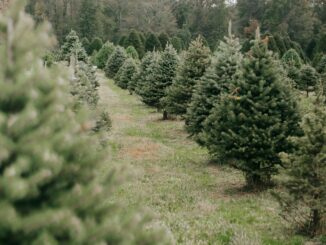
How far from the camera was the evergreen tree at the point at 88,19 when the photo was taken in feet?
279

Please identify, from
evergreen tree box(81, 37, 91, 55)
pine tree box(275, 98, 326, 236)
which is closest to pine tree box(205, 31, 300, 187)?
pine tree box(275, 98, 326, 236)

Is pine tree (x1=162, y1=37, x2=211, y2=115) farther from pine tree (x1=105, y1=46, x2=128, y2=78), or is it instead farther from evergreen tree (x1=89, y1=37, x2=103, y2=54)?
evergreen tree (x1=89, y1=37, x2=103, y2=54)

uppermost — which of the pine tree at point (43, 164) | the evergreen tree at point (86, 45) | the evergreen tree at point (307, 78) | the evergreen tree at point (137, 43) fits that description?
the pine tree at point (43, 164)

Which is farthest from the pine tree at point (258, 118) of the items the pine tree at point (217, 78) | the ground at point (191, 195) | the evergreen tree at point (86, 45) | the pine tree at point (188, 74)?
the evergreen tree at point (86, 45)

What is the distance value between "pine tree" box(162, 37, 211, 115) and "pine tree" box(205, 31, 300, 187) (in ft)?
30.5

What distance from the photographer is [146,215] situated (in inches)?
177

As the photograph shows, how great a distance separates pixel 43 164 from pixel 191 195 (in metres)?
11.2

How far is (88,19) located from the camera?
85562 mm

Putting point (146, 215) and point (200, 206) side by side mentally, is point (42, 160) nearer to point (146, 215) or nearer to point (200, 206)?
point (146, 215)

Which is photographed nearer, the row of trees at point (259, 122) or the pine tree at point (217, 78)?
the row of trees at point (259, 122)

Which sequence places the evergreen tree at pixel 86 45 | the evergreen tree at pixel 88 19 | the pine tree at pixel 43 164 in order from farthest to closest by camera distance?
the evergreen tree at pixel 88 19 → the evergreen tree at pixel 86 45 → the pine tree at pixel 43 164

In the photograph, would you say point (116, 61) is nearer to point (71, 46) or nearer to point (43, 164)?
point (71, 46)

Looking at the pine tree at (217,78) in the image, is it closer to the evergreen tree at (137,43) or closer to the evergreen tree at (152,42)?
the evergreen tree at (152,42)

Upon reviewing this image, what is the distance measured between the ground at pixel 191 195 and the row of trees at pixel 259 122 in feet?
2.92
